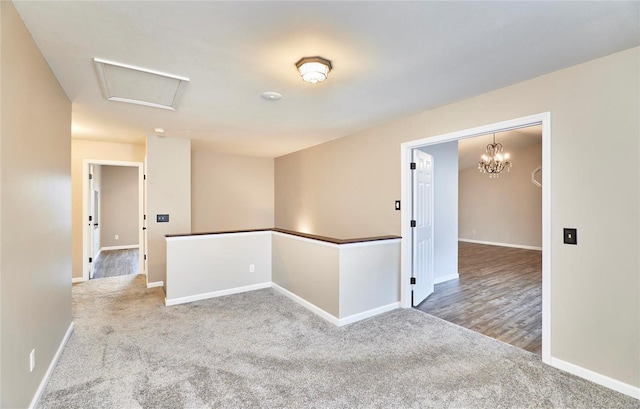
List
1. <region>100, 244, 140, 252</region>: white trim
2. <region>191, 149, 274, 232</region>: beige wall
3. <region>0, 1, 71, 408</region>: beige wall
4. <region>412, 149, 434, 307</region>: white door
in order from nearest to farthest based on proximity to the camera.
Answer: <region>0, 1, 71, 408</region>: beige wall, <region>412, 149, 434, 307</region>: white door, <region>191, 149, 274, 232</region>: beige wall, <region>100, 244, 140, 252</region>: white trim

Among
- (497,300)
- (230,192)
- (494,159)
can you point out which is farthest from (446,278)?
(230,192)

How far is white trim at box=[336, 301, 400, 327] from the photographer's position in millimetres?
3240

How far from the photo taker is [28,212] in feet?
6.21

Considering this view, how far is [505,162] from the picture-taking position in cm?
720

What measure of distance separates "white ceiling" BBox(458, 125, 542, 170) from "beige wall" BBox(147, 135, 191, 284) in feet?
Result: 18.5

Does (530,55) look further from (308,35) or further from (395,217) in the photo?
(395,217)

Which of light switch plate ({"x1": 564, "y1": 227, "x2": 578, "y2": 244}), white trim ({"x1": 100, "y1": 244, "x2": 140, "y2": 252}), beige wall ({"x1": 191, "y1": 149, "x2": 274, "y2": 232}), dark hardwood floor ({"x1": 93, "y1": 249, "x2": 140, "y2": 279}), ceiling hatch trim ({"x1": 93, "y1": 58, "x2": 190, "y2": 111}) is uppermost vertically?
ceiling hatch trim ({"x1": 93, "y1": 58, "x2": 190, "y2": 111})

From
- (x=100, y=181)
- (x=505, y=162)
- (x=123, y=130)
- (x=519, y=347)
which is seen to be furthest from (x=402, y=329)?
(x=100, y=181)

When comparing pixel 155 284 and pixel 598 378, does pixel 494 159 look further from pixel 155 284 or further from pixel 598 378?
pixel 155 284

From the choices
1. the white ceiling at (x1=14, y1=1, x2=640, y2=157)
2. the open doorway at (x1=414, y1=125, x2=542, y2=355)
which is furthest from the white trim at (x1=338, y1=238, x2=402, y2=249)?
the white ceiling at (x1=14, y1=1, x2=640, y2=157)

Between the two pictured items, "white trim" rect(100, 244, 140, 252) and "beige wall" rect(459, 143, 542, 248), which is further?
"beige wall" rect(459, 143, 542, 248)

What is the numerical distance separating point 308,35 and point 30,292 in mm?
2412

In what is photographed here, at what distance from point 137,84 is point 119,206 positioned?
22.1 feet

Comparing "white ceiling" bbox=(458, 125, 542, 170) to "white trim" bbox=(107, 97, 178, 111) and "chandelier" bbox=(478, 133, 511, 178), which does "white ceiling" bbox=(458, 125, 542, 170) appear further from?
"white trim" bbox=(107, 97, 178, 111)
